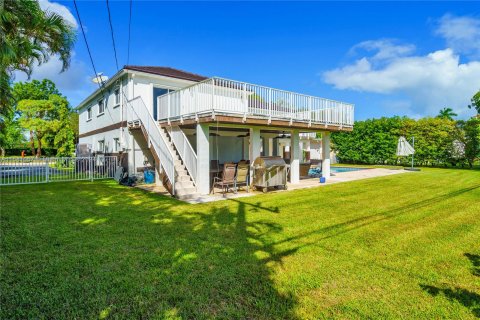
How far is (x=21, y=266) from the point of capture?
3.84 meters

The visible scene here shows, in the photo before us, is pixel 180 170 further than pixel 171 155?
Yes

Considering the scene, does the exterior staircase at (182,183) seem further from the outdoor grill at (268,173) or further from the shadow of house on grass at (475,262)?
the shadow of house on grass at (475,262)

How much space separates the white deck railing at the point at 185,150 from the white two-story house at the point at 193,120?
0.04m

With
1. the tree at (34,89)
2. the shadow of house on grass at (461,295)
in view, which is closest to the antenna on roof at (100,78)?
the shadow of house on grass at (461,295)

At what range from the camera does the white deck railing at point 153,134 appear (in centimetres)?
980

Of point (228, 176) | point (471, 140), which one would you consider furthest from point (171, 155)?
point (471, 140)

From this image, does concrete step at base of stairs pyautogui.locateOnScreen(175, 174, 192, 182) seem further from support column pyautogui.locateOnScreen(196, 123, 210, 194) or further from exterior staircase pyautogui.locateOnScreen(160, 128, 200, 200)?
support column pyautogui.locateOnScreen(196, 123, 210, 194)

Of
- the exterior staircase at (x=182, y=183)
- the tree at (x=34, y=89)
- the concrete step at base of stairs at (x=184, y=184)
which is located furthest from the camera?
the tree at (x=34, y=89)

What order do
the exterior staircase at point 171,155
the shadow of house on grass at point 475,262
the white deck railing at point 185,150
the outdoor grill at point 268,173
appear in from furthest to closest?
1. the outdoor grill at point 268,173
2. the white deck railing at point 185,150
3. the exterior staircase at point 171,155
4. the shadow of house on grass at point 475,262

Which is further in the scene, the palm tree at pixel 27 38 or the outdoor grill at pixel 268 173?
the outdoor grill at pixel 268 173

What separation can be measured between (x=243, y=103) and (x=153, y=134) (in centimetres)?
389

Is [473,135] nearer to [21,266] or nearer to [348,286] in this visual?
[348,286]

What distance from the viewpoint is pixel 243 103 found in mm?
11141

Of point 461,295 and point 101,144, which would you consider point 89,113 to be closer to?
point 101,144
